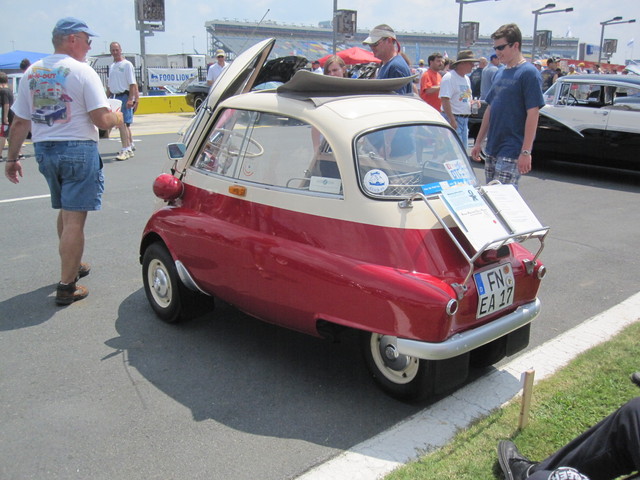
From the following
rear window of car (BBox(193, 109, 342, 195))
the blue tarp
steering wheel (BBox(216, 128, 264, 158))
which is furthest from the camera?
the blue tarp

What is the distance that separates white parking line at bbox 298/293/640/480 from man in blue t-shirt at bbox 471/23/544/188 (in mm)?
1496

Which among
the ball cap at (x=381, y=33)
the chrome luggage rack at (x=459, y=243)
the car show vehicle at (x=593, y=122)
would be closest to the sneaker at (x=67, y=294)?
the chrome luggage rack at (x=459, y=243)

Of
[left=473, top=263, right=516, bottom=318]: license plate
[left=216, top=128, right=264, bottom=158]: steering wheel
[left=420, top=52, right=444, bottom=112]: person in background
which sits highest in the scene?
[left=420, top=52, right=444, bottom=112]: person in background

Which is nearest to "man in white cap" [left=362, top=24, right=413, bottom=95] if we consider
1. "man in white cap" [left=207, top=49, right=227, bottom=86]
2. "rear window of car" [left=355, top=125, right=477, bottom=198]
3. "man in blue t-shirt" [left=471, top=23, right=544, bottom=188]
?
"man in blue t-shirt" [left=471, top=23, right=544, bottom=188]

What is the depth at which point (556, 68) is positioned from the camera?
19453 mm

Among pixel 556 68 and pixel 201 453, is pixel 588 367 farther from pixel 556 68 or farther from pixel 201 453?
pixel 556 68

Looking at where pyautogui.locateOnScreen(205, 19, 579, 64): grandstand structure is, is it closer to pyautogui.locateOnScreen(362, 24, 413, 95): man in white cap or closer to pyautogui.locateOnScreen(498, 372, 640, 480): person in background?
pyautogui.locateOnScreen(362, 24, 413, 95): man in white cap

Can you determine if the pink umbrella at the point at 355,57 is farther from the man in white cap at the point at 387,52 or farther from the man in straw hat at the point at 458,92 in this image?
the man in white cap at the point at 387,52

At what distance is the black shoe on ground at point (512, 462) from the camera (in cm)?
246

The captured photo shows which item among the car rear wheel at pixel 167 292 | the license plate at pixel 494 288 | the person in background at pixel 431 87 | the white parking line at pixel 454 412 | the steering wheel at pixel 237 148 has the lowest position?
the white parking line at pixel 454 412

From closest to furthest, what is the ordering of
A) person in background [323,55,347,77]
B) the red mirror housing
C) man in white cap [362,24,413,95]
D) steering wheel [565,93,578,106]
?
the red mirror housing < man in white cap [362,24,413,95] < person in background [323,55,347,77] < steering wheel [565,93,578,106]

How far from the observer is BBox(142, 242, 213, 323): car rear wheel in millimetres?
4098

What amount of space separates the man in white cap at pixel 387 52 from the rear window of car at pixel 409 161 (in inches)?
99.7

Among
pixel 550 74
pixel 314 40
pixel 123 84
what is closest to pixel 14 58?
pixel 123 84
